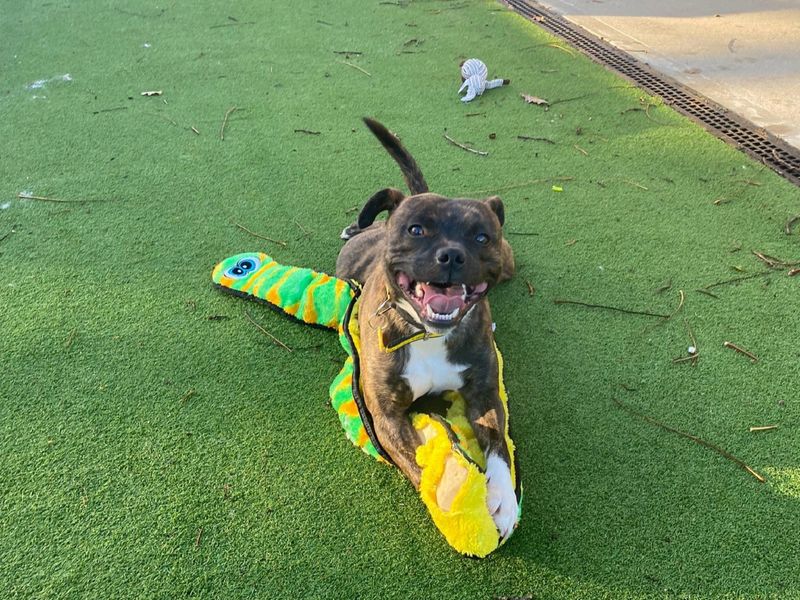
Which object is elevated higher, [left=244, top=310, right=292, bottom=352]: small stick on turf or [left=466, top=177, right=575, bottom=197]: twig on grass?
[left=466, top=177, right=575, bottom=197]: twig on grass

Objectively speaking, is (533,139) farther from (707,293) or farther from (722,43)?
(722,43)

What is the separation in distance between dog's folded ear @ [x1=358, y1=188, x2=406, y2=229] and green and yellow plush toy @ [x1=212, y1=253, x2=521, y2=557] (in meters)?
0.63

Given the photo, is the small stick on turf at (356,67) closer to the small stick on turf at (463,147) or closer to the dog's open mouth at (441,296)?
the small stick on turf at (463,147)

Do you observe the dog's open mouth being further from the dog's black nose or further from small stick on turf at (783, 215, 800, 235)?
small stick on turf at (783, 215, 800, 235)

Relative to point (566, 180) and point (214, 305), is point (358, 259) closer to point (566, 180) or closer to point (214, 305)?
point (214, 305)

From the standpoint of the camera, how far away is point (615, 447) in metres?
2.90

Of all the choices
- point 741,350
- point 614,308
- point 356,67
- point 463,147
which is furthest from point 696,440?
point 356,67

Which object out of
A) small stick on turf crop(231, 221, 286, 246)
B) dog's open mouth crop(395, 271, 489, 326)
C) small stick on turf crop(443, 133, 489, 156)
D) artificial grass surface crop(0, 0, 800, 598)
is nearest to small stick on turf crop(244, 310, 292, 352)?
artificial grass surface crop(0, 0, 800, 598)

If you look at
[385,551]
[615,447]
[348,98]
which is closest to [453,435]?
[385,551]

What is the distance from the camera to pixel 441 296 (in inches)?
100.0

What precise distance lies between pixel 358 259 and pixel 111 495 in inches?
70.6

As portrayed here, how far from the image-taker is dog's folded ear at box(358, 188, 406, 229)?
288 cm

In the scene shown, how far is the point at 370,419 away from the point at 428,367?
362mm

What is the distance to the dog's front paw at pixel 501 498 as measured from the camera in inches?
96.0
